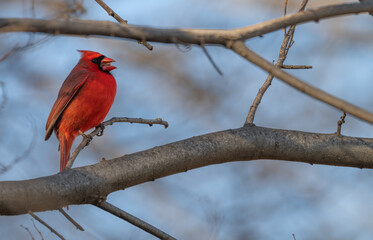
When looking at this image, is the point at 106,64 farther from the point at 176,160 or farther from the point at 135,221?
the point at 135,221

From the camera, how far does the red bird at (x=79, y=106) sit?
3.85 meters

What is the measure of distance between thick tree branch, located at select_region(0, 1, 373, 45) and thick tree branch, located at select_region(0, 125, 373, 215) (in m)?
0.76

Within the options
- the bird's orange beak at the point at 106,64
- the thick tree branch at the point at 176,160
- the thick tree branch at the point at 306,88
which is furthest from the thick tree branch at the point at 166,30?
the bird's orange beak at the point at 106,64

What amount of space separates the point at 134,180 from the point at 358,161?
1080mm

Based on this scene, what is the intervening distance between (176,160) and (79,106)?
72.6 inches

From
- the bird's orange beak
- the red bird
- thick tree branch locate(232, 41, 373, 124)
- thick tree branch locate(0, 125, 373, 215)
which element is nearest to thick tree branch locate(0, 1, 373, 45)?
thick tree branch locate(232, 41, 373, 124)

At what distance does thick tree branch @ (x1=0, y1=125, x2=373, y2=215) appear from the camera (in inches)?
74.3

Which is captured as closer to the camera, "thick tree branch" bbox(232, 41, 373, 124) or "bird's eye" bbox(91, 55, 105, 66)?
"thick tree branch" bbox(232, 41, 373, 124)

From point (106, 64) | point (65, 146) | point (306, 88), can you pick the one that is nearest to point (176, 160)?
point (306, 88)

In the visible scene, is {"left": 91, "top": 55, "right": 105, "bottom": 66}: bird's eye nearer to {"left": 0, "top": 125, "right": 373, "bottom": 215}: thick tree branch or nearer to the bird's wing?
the bird's wing

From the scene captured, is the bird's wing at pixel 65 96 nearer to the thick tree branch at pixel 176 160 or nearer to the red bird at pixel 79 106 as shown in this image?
the red bird at pixel 79 106

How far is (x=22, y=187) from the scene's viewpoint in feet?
6.12

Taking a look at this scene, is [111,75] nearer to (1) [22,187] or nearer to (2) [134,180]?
(2) [134,180]

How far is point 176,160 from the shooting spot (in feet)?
7.27
